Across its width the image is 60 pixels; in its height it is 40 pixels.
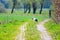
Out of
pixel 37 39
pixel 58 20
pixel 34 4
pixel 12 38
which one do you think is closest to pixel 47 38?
pixel 37 39

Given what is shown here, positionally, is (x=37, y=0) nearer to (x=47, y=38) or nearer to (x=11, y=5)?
(x=11, y=5)

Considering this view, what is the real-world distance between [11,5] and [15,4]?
1.68 m

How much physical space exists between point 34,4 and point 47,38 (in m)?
46.3

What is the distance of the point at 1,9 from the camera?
218ft

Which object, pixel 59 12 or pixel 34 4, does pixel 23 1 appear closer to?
pixel 34 4

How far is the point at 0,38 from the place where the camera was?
17.5 meters

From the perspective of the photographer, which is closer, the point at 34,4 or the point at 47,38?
the point at 47,38

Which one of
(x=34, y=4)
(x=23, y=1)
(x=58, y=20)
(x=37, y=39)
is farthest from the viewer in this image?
(x=23, y=1)

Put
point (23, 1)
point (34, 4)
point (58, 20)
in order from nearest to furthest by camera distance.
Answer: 1. point (58, 20)
2. point (34, 4)
3. point (23, 1)

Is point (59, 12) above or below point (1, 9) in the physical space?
above

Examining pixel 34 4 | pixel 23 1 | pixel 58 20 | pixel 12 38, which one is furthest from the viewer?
pixel 23 1

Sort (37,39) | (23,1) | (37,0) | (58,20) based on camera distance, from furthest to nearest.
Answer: (23,1) → (37,0) → (58,20) → (37,39)

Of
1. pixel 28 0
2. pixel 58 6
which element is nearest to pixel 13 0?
pixel 28 0

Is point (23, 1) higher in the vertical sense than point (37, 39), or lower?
lower
